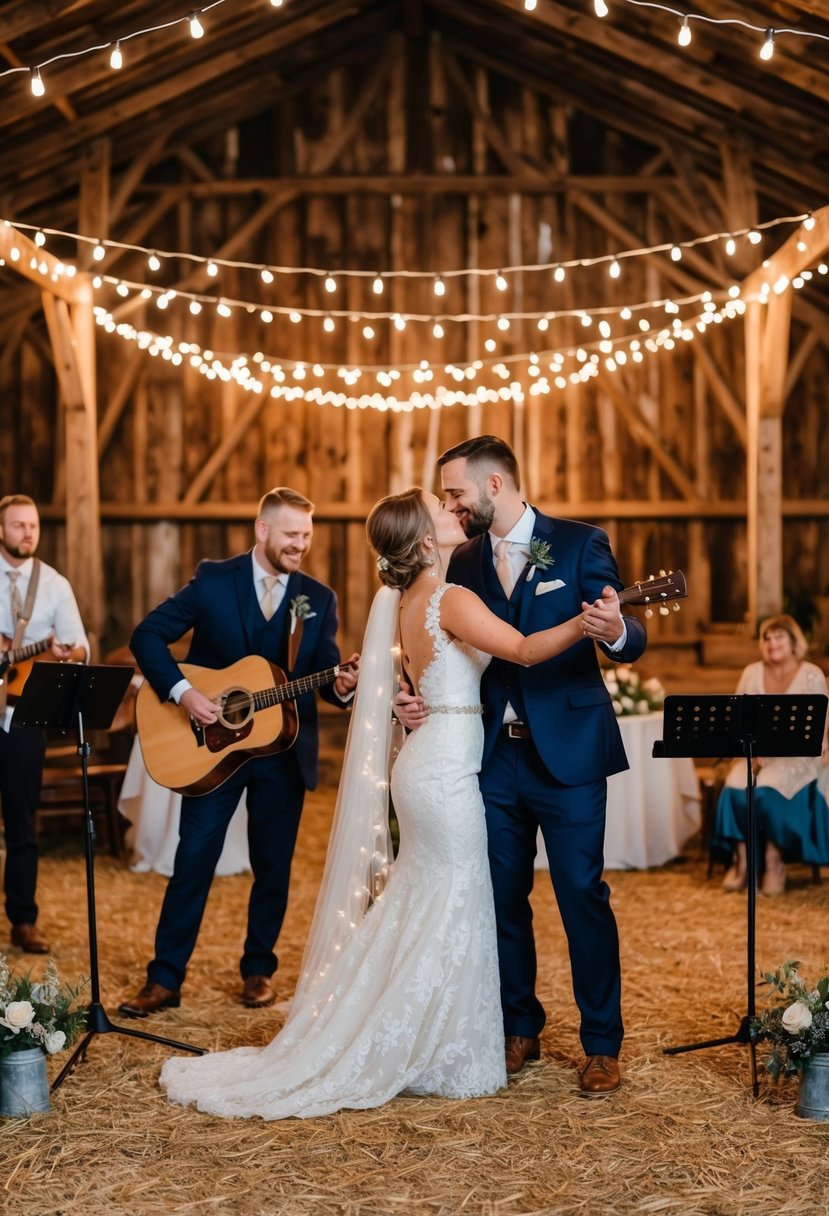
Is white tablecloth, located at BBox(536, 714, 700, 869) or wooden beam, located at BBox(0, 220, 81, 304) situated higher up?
wooden beam, located at BBox(0, 220, 81, 304)

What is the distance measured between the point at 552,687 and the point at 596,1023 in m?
1.05

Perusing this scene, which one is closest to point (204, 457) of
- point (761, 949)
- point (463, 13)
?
point (463, 13)

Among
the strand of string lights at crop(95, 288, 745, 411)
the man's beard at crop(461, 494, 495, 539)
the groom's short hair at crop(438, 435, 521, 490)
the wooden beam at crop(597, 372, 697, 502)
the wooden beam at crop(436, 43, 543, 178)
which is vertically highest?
the wooden beam at crop(436, 43, 543, 178)

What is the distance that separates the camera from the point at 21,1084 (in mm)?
4020

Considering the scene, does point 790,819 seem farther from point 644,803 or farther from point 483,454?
point 483,454

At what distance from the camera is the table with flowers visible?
7.73m

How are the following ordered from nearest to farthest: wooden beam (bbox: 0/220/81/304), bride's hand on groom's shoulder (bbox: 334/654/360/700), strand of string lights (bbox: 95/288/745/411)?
bride's hand on groom's shoulder (bbox: 334/654/360/700) < wooden beam (bbox: 0/220/81/304) < strand of string lights (bbox: 95/288/745/411)

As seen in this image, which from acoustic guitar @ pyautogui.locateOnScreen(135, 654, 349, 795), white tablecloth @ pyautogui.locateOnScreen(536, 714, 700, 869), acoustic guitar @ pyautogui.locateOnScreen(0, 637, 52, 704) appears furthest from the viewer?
white tablecloth @ pyautogui.locateOnScreen(536, 714, 700, 869)

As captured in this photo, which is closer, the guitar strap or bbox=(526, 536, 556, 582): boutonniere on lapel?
bbox=(526, 536, 556, 582): boutonniere on lapel

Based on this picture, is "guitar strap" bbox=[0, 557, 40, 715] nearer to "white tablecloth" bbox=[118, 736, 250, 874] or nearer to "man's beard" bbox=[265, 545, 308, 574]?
"man's beard" bbox=[265, 545, 308, 574]

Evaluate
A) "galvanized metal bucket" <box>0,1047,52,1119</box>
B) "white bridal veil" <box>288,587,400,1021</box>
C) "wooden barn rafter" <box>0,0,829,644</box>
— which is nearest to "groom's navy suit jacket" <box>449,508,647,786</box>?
"white bridal veil" <box>288,587,400,1021</box>

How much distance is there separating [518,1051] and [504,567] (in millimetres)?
1553

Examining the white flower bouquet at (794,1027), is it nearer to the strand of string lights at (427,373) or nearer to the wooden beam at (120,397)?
the strand of string lights at (427,373)

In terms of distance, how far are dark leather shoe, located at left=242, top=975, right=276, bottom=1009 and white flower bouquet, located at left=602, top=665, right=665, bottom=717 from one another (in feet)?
10.9
